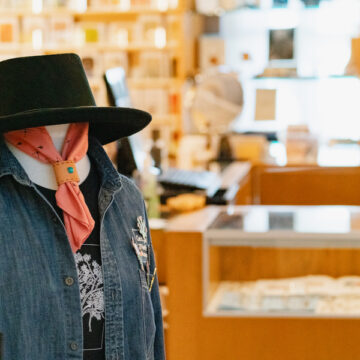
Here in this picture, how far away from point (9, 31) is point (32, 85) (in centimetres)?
697

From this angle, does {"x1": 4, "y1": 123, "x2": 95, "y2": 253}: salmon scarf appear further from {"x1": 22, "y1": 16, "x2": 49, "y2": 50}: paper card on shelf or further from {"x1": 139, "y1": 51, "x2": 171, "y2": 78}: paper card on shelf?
{"x1": 22, "y1": 16, "x2": 49, "y2": 50}: paper card on shelf

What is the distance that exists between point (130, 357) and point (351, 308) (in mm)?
1568

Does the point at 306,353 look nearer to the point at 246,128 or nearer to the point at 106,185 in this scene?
the point at 106,185

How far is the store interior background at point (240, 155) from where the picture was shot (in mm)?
2781

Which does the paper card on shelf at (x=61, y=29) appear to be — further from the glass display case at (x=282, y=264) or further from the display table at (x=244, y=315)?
the display table at (x=244, y=315)

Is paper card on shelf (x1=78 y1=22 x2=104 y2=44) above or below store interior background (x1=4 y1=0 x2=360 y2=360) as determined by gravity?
above

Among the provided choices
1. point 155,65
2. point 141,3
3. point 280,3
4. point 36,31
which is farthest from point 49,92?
point 36,31

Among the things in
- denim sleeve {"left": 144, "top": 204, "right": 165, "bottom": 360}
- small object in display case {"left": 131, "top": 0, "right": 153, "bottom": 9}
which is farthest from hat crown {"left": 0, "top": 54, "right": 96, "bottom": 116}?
small object in display case {"left": 131, "top": 0, "right": 153, "bottom": 9}

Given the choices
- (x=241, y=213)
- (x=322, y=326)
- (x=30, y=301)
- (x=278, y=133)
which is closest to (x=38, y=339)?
(x=30, y=301)

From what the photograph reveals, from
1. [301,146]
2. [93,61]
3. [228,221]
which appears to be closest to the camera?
[228,221]

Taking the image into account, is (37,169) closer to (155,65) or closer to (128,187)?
(128,187)

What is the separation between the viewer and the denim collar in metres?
1.37

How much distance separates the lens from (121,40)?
7.94 metres

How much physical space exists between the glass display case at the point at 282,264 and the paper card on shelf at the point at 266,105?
1.13 metres
